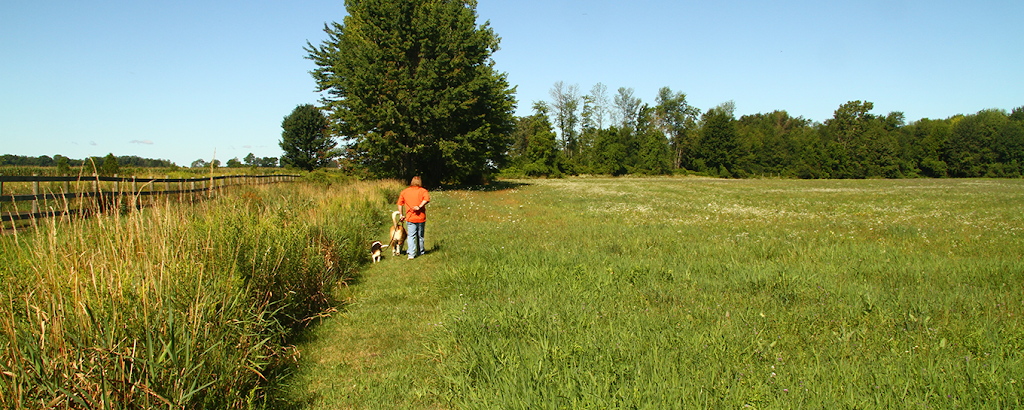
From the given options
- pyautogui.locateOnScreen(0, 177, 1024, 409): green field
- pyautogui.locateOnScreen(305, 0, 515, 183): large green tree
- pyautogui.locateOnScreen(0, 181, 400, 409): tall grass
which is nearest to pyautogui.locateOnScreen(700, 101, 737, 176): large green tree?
pyautogui.locateOnScreen(305, 0, 515, 183): large green tree

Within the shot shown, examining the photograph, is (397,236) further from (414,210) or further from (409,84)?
(409,84)

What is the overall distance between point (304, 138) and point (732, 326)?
75.1 m

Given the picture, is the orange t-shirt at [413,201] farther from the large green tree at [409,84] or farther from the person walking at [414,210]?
the large green tree at [409,84]

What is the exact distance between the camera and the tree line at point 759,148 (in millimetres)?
73875

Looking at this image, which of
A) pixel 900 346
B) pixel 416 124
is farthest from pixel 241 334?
pixel 416 124

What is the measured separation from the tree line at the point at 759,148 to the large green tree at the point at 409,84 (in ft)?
102

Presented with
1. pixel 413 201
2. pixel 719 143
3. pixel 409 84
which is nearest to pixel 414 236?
pixel 413 201

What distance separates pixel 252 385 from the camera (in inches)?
160

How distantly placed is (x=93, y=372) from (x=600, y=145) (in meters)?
78.3

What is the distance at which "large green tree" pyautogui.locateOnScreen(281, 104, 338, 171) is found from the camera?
231 ft

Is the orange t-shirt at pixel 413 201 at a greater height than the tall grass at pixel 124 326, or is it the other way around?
the orange t-shirt at pixel 413 201

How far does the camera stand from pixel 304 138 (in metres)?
71.2

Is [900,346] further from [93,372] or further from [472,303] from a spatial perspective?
[93,372]

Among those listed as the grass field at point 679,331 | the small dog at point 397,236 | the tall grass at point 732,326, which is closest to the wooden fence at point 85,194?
the grass field at point 679,331
